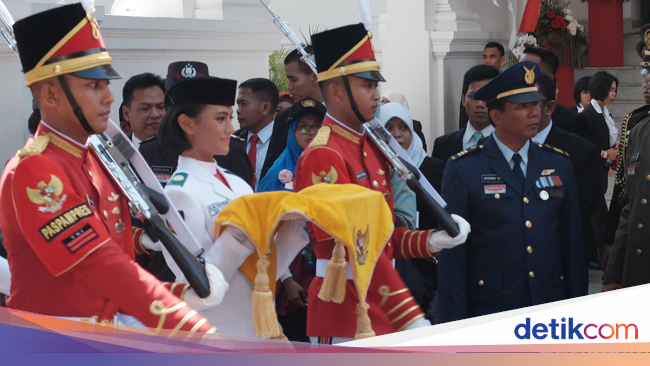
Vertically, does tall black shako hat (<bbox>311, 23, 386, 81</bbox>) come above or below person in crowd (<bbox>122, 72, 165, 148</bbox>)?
above

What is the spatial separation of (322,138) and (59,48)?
45.4 inches

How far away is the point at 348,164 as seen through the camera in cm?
342

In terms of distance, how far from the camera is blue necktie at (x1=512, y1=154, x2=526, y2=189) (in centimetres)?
397

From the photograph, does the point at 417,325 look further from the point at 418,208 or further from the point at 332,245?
the point at 418,208

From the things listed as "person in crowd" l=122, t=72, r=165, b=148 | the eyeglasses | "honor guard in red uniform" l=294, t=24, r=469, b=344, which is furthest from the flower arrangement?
"honor guard in red uniform" l=294, t=24, r=469, b=344

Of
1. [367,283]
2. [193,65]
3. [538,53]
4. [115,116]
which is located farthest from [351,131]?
[538,53]

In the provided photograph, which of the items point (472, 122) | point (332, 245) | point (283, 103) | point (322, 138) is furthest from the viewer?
point (283, 103)

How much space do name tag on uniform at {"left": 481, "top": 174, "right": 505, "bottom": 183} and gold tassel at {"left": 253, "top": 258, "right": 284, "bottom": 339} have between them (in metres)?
1.44

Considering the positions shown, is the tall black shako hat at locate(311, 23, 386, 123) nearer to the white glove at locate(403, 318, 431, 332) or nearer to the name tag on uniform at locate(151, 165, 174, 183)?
the white glove at locate(403, 318, 431, 332)

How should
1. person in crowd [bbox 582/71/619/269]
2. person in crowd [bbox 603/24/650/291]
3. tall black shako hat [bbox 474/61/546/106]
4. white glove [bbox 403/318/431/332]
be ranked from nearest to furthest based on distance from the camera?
white glove [bbox 403/318/431/332]
tall black shako hat [bbox 474/61/546/106]
person in crowd [bbox 603/24/650/291]
person in crowd [bbox 582/71/619/269]

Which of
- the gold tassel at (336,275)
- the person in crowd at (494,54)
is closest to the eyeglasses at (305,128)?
the gold tassel at (336,275)

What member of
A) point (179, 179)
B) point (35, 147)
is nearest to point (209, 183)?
point (179, 179)

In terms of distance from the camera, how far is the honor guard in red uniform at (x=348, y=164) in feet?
10.7

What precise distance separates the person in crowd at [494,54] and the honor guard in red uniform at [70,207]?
672 centimetres
